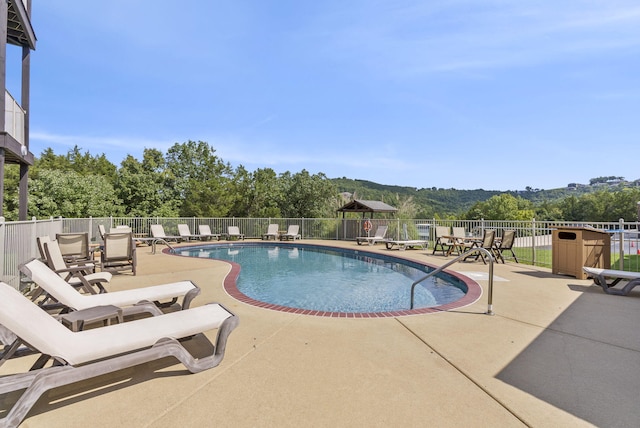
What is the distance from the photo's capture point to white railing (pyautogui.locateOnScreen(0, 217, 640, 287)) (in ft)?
18.5

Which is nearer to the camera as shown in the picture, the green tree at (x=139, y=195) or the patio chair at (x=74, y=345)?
the patio chair at (x=74, y=345)

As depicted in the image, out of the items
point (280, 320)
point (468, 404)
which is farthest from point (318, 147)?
point (468, 404)

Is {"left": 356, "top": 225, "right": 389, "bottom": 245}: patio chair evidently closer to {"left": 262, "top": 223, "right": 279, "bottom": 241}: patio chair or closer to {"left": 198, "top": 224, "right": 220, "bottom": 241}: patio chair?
{"left": 262, "top": 223, "right": 279, "bottom": 241}: patio chair

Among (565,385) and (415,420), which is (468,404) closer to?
(415,420)

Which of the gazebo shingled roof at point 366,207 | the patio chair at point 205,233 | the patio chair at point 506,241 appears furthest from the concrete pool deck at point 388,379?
the patio chair at point 205,233

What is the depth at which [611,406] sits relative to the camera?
7.25 feet

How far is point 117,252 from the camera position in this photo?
7090mm

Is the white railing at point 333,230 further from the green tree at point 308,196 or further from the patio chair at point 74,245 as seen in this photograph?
the green tree at point 308,196

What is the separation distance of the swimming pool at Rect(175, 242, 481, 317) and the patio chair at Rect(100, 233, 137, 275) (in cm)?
234

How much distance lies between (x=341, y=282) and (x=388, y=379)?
5.53 meters

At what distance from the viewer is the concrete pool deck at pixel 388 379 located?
2074mm

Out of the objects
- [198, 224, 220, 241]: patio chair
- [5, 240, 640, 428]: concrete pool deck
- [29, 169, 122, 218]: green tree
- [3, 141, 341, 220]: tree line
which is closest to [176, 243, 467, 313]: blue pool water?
[5, 240, 640, 428]: concrete pool deck

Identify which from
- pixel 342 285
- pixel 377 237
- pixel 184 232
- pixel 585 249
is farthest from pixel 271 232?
pixel 585 249

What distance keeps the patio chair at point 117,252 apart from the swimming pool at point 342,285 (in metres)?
2.34
